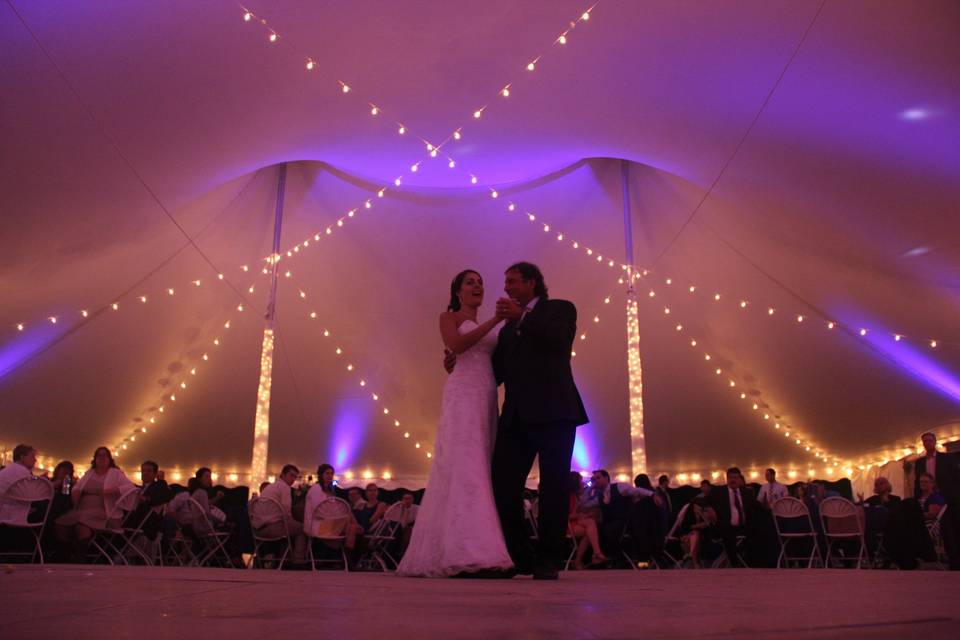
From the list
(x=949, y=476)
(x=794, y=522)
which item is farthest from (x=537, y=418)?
(x=794, y=522)

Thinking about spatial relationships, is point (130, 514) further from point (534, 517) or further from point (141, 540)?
point (534, 517)

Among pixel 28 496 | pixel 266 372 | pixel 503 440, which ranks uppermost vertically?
pixel 266 372

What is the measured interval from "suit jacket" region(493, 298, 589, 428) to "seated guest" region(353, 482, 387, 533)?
4.77 meters

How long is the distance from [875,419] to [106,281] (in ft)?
31.3

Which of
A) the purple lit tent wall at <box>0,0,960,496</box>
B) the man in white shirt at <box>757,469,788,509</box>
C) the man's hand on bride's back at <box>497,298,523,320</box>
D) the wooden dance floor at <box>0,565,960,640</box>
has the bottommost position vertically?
the man in white shirt at <box>757,469,788,509</box>

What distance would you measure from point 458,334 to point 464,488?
65cm

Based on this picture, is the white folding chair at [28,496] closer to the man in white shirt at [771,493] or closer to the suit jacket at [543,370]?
the suit jacket at [543,370]

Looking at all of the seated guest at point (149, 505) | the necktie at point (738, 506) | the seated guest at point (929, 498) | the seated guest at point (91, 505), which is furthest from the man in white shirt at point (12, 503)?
the seated guest at point (929, 498)

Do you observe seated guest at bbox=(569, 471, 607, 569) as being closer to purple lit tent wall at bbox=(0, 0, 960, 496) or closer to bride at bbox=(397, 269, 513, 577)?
purple lit tent wall at bbox=(0, 0, 960, 496)

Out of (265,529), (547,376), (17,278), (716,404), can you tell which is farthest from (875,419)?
(17,278)

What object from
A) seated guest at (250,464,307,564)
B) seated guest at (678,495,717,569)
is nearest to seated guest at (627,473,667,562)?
seated guest at (678,495,717,569)

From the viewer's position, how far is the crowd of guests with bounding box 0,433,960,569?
6344 millimetres

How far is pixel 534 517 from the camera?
7914 millimetres

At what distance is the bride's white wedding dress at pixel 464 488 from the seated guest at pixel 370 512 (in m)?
4.46
